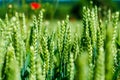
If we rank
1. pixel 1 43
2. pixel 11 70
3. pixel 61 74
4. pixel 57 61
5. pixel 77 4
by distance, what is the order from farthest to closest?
pixel 77 4 < pixel 57 61 < pixel 61 74 < pixel 1 43 < pixel 11 70

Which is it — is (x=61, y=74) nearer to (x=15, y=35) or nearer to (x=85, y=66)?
(x=15, y=35)

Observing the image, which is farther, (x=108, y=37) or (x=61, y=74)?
(x=61, y=74)

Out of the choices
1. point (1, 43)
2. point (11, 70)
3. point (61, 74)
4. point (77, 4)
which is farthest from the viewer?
point (77, 4)

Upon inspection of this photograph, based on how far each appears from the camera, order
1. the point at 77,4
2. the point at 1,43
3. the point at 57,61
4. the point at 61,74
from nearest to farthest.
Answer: the point at 1,43
the point at 61,74
the point at 57,61
the point at 77,4

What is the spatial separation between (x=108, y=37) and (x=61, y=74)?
26cm

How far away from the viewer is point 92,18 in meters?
0.85

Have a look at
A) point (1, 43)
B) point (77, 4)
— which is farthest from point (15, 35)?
point (77, 4)

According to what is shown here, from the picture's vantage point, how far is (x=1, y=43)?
1.92ft

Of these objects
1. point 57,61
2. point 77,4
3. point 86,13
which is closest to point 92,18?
point 86,13

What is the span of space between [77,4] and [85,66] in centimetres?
1965

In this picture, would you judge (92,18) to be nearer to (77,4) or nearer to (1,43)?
(1,43)

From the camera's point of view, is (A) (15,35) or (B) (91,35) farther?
(B) (91,35)

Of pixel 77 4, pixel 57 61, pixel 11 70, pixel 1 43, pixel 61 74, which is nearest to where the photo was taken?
pixel 11 70

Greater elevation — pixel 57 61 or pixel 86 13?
pixel 86 13
